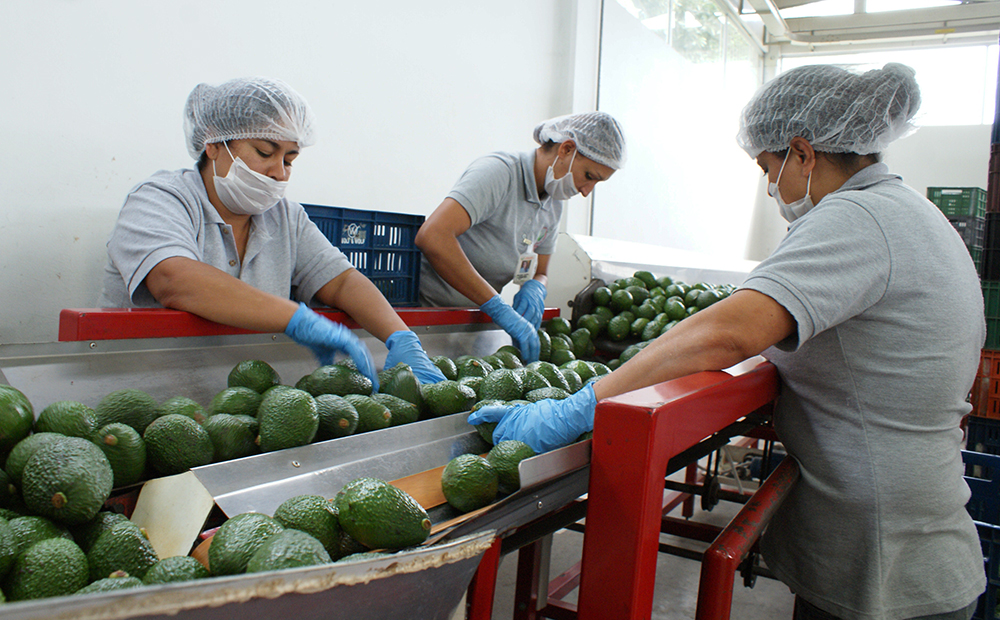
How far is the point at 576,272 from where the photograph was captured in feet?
13.9

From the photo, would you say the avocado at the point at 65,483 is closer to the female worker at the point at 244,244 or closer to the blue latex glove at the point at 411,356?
the female worker at the point at 244,244

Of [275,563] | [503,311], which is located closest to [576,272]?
[503,311]

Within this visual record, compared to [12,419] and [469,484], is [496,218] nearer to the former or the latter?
[469,484]

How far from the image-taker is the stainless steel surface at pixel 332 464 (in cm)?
111

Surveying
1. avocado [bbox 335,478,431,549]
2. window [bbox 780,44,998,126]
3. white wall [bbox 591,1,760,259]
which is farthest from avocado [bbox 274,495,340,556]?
window [bbox 780,44,998,126]

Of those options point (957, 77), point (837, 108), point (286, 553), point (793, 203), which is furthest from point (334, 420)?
point (957, 77)

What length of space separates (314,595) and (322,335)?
55.5 inches

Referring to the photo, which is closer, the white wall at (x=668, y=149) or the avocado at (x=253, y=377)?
the avocado at (x=253, y=377)

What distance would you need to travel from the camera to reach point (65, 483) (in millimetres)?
941

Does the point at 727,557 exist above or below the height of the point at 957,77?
below

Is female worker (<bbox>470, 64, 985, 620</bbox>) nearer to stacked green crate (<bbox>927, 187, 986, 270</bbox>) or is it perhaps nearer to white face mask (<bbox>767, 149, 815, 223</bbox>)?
white face mask (<bbox>767, 149, 815, 223</bbox>)

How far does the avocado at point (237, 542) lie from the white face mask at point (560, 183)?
2.42 metres

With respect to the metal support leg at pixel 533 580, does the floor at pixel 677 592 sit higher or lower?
lower

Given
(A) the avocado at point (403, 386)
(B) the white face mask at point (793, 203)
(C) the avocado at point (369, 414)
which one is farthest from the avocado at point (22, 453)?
(B) the white face mask at point (793, 203)
